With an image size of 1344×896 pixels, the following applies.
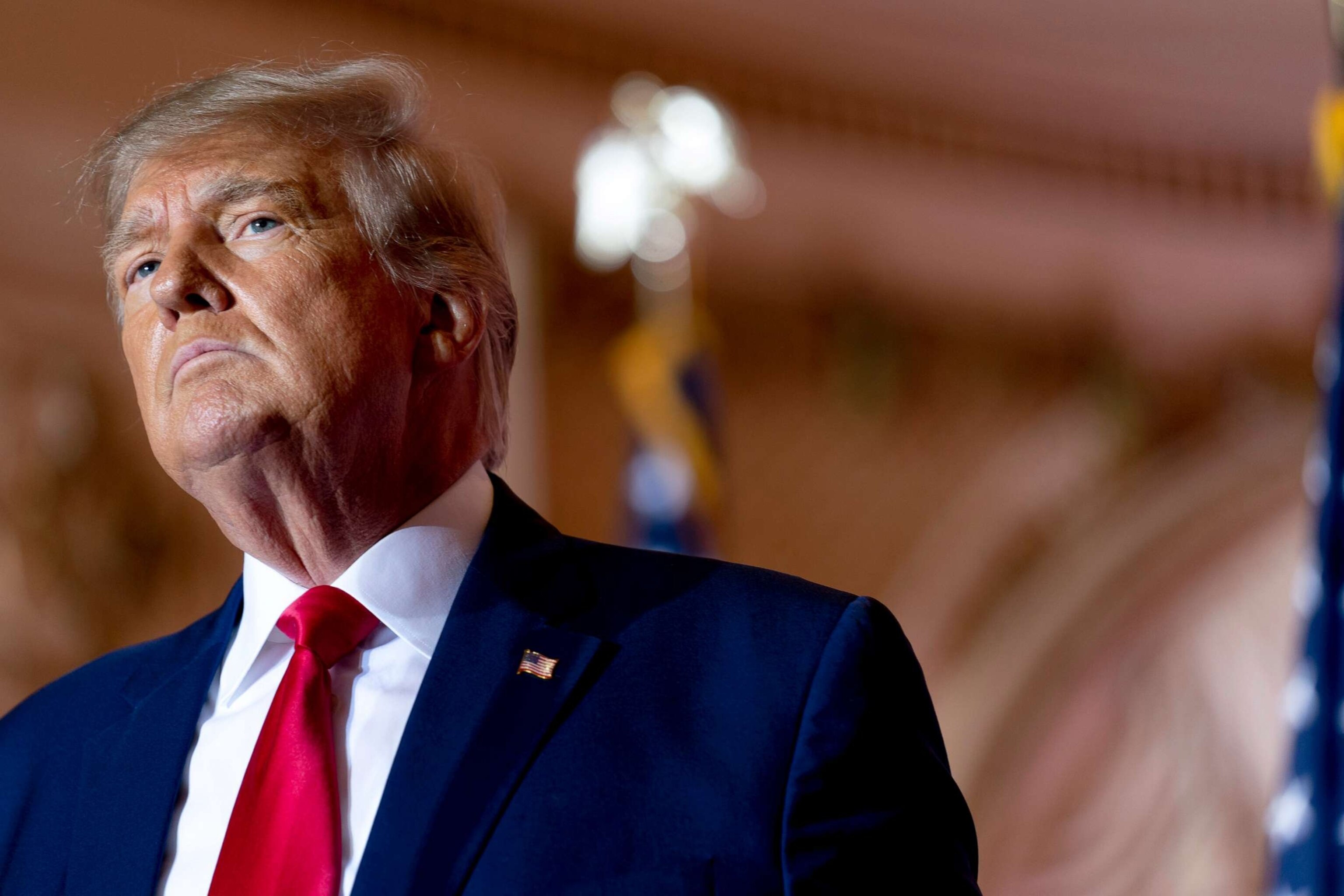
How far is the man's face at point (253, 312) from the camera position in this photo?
1659mm

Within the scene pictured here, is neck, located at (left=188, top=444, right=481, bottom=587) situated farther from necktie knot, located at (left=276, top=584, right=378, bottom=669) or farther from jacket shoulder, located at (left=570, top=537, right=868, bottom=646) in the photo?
jacket shoulder, located at (left=570, top=537, right=868, bottom=646)

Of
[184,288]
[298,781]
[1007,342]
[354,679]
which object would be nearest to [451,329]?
[184,288]

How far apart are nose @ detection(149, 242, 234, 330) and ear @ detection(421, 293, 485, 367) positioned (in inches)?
9.0

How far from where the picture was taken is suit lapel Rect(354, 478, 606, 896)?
146 cm

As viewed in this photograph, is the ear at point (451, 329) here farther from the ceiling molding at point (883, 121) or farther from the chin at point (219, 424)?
the ceiling molding at point (883, 121)

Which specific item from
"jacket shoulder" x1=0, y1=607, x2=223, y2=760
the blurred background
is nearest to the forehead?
"jacket shoulder" x1=0, y1=607, x2=223, y2=760

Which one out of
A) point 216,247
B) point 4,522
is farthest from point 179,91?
point 4,522

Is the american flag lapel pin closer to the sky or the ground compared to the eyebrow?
closer to the ground

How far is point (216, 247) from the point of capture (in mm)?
1723

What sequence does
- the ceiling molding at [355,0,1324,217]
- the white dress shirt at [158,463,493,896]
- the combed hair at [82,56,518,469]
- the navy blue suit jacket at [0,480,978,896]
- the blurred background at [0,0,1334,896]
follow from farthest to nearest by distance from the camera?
the blurred background at [0,0,1334,896] → the ceiling molding at [355,0,1324,217] → the combed hair at [82,56,518,469] → the white dress shirt at [158,463,493,896] → the navy blue suit jacket at [0,480,978,896]

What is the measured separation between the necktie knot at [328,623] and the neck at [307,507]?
6cm

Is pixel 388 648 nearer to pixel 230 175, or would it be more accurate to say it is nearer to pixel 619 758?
pixel 619 758

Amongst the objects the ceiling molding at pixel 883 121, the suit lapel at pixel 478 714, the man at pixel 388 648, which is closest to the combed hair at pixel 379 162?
the man at pixel 388 648

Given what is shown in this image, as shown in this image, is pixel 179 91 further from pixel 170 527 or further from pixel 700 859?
pixel 170 527
